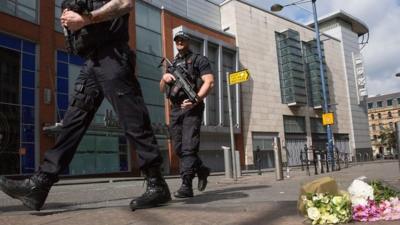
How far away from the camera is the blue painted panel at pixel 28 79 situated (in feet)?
80.4

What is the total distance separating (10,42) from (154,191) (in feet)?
77.2

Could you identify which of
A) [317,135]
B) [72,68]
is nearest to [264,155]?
[317,135]

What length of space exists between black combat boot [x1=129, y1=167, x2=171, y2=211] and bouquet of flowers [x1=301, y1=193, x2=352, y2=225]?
1.19 meters

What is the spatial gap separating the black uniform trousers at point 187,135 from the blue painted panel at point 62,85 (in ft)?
73.3

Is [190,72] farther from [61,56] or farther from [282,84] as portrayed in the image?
[282,84]

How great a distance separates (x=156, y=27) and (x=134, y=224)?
3158cm

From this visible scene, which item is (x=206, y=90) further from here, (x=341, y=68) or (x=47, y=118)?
(x=341, y=68)

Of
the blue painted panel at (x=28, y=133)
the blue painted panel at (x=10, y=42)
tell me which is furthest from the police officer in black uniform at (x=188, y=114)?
the blue painted panel at (x=10, y=42)

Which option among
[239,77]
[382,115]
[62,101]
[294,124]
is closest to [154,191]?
[239,77]

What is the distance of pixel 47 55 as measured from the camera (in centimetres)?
2577

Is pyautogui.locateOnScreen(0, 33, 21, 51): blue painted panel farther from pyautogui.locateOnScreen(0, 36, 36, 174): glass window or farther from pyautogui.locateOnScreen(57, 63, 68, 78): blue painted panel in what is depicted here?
pyautogui.locateOnScreen(57, 63, 68, 78): blue painted panel

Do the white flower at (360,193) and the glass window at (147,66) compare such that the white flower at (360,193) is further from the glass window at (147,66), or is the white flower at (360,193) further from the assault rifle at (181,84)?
the glass window at (147,66)

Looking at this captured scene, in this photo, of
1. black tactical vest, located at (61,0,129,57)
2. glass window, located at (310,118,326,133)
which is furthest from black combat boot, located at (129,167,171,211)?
glass window, located at (310,118,326,133)

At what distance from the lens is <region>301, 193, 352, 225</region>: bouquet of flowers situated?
7.66 feet
